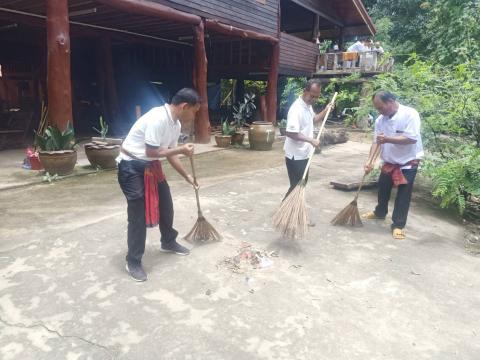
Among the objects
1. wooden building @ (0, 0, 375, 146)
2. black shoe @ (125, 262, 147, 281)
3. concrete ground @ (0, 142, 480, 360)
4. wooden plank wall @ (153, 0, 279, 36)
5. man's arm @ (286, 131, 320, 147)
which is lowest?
concrete ground @ (0, 142, 480, 360)

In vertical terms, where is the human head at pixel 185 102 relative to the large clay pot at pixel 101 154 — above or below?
above

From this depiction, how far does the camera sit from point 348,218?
4570 mm

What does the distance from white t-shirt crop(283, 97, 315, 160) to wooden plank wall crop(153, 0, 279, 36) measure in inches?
238

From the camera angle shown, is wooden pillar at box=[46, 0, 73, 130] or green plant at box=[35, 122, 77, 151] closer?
green plant at box=[35, 122, 77, 151]

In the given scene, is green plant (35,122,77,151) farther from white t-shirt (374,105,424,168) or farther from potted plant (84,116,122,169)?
white t-shirt (374,105,424,168)

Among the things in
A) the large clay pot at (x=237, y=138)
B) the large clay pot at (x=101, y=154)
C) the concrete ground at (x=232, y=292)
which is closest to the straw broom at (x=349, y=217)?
the concrete ground at (x=232, y=292)

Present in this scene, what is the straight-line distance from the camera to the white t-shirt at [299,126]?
4.10 m

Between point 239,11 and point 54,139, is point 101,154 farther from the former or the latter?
point 239,11

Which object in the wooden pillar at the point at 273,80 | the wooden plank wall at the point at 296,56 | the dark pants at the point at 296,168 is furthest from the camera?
the wooden plank wall at the point at 296,56

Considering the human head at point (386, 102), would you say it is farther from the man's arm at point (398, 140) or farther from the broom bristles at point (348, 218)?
the broom bristles at point (348, 218)

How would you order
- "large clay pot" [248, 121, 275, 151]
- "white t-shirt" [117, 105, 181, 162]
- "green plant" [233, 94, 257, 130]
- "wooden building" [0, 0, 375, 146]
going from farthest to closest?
"green plant" [233, 94, 257, 130] → "large clay pot" [248, 121, 275, 151] → "wooden building" [0, 0, 375, 146] → "white t-shirt" [117, 105, 181, 162]

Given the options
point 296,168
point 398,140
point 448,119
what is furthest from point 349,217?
point 448,119

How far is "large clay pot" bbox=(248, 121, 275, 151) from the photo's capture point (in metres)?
9.89

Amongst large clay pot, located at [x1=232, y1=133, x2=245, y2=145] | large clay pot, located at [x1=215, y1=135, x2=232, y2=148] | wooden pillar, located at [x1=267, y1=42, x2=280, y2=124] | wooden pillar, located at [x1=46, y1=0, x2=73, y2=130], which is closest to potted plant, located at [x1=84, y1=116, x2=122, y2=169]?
wooden pillar, located at [x1=46, y1=0, x2=73, y2=130]
